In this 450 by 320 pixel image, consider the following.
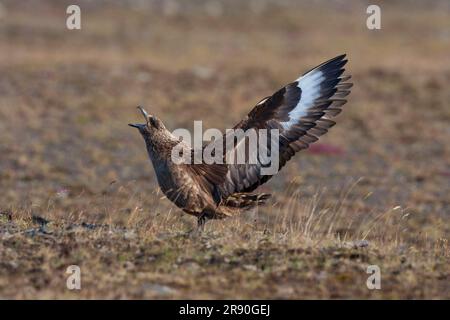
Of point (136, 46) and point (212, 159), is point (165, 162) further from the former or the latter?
point (136, 46)

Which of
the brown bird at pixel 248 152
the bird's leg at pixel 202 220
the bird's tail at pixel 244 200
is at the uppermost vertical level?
the brown bird at pixel 248 152

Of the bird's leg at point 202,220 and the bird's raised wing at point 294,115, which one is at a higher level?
the bird's raised wing at point 294,115

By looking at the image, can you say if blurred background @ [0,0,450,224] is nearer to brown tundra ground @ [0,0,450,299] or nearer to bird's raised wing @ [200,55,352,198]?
brown tundra ground @ [0,0,450,299]

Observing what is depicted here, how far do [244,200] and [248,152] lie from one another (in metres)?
0.58

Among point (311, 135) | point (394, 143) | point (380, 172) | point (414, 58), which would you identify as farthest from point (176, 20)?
point (311, 135)

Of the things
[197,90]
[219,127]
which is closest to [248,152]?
[219,127]

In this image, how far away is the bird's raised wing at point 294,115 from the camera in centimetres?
911

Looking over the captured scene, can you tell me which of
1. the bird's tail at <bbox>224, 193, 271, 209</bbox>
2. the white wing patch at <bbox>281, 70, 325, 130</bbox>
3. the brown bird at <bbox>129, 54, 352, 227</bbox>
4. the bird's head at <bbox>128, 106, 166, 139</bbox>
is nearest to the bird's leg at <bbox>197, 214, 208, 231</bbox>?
the brown bird at <bbox>129, 54, 352, 227</bbox>

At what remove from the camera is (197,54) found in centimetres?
3494

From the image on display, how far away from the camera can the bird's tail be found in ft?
30.1

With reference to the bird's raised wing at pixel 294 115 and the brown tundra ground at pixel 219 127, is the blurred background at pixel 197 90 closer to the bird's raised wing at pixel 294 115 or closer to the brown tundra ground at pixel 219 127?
the brown tundra ground at pixel 219 127

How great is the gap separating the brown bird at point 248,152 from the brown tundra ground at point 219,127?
1.12ft

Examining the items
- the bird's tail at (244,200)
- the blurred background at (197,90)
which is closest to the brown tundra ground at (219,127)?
the blurred background at (197,90)

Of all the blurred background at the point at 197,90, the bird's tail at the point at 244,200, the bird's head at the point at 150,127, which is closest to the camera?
the bird's head at the point at 150,127
